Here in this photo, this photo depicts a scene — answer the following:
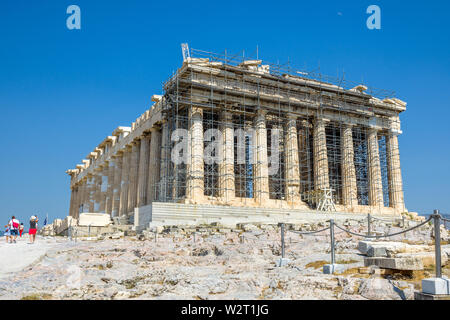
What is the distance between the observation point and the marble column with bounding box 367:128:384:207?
3881cm

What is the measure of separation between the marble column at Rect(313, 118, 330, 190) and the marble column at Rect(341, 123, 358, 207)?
2.08 meters

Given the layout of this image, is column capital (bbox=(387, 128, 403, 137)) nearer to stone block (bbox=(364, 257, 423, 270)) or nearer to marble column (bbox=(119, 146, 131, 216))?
marble column (bbox=(119, 146, 131, 216))

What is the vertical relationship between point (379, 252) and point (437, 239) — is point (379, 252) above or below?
below

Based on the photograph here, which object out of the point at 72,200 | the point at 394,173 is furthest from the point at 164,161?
the point at 72,200

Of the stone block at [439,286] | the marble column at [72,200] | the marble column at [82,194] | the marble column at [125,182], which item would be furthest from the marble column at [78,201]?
the stone block at [439,286]

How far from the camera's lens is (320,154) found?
122ft

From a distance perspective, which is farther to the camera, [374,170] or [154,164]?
[374,170]

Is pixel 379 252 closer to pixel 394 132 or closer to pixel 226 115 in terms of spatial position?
pixel 226 115

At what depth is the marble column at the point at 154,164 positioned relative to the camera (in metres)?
35.8

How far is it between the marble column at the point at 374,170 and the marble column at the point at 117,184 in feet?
74.5

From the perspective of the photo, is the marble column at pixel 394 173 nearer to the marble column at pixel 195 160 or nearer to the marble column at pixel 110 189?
the marble column at pixel 195 160

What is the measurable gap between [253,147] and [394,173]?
1439cm
